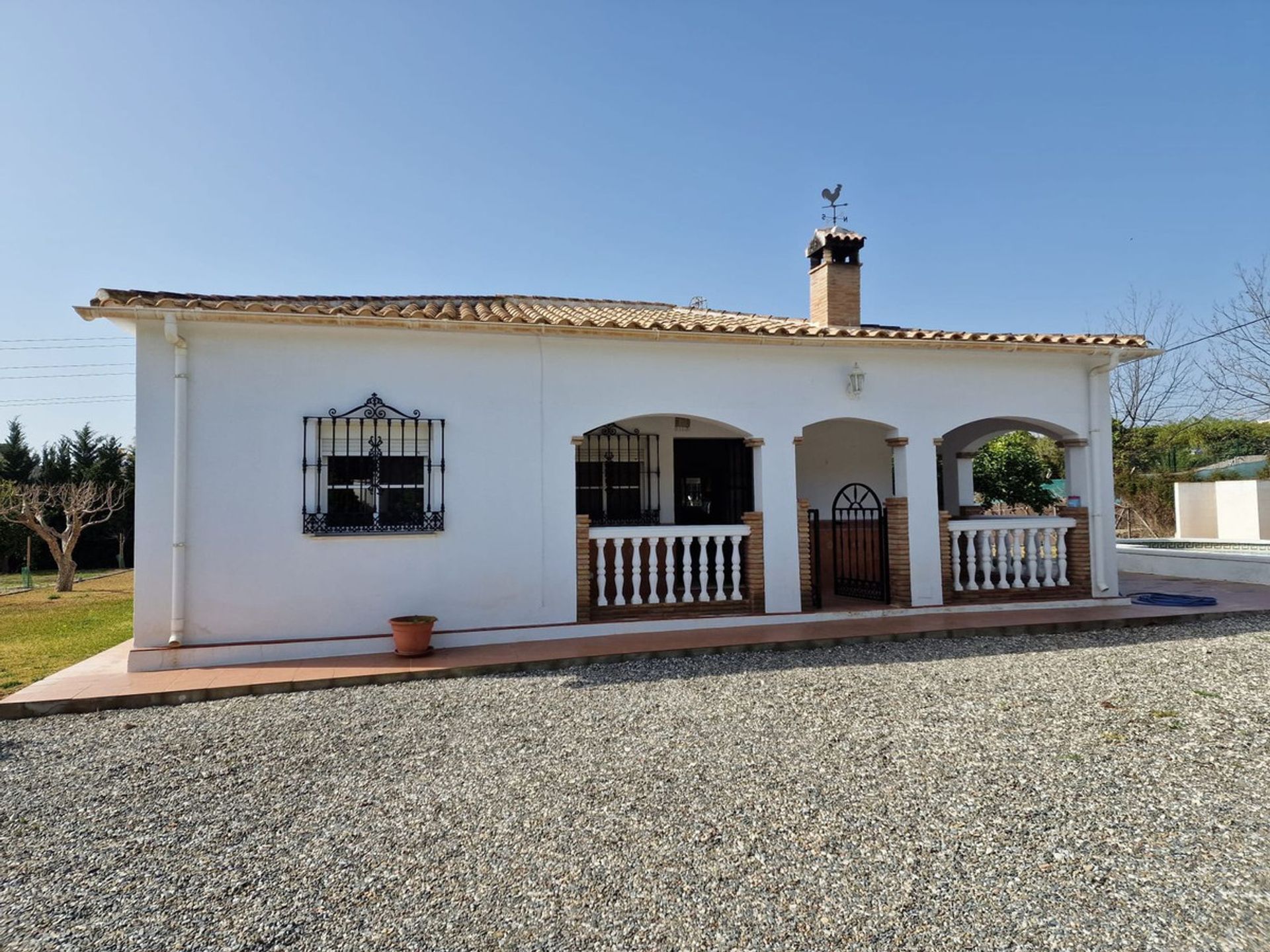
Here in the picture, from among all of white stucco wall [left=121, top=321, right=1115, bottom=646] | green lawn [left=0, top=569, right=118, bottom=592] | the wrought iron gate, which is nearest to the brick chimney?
white stucco wall [left=121, top=321, right=1115, bottom=646]

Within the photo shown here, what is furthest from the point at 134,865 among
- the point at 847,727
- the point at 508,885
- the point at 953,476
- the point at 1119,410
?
the point at 1119,410

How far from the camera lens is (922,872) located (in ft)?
9.28

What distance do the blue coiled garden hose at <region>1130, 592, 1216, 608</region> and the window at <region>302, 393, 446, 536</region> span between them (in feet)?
31.2

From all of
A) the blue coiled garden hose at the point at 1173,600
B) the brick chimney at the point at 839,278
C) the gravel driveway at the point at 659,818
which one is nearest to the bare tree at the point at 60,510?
the gravel driveway at the point at 659,818

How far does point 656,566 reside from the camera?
7992 millimetres

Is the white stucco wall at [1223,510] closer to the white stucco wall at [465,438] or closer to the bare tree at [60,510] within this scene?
the white stucco wall at [465,438]

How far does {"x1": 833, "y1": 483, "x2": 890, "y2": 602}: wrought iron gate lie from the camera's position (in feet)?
28.9

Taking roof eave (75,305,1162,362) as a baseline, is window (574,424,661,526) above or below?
below

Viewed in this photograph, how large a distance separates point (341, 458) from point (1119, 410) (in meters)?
29.8

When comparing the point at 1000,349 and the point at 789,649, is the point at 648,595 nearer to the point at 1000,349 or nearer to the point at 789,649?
the point at 789,649

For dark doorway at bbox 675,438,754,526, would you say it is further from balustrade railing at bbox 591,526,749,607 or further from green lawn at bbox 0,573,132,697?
green lawn at bbox 0,573,132,697

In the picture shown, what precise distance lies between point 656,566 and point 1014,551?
4.95 meters

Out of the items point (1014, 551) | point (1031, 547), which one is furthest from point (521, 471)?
point (1031, 547)

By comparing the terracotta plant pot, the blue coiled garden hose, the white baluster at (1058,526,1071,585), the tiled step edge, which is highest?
the white baluster at (1058,526,1071,585)
